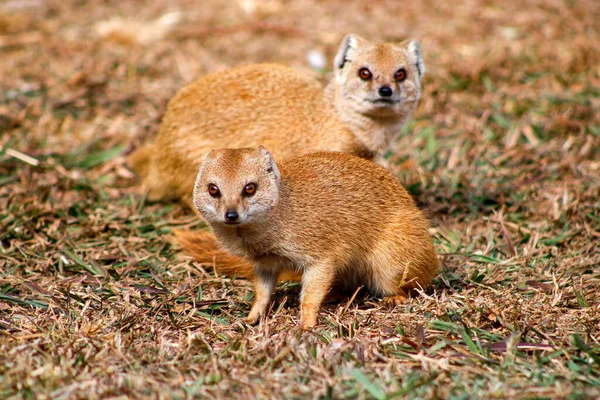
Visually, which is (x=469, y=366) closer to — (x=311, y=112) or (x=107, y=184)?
(x=311, y=112)

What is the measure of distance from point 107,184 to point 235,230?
2.59 metres

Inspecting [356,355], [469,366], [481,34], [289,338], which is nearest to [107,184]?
[289,338]

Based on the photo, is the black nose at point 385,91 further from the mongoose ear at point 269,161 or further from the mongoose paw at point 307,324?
the mongoose paw at point 307,324

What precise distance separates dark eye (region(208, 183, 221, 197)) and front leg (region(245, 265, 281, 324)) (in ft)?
1.99

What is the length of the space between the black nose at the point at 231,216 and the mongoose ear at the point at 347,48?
249cm

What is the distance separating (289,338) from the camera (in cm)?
Answer: 400

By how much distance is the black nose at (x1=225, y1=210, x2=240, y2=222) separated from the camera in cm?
388

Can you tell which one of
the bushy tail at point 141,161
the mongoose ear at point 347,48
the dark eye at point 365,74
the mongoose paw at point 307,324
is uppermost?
the mongoose ear at point 347,48

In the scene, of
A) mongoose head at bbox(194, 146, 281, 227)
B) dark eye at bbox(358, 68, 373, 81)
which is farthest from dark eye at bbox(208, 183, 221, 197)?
dark eye at bbox(358, 68, 373, 81)

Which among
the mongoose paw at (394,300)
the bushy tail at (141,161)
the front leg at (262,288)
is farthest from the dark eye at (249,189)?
the bushy tail at (141,161)

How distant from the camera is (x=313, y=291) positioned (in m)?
4.29

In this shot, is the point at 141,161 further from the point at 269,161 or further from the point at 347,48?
the point at 269,161

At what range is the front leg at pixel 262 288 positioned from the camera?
4410 millimetres

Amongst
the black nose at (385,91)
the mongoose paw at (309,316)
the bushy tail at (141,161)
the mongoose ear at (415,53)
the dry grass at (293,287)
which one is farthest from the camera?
the bushy tail at (141,161)
